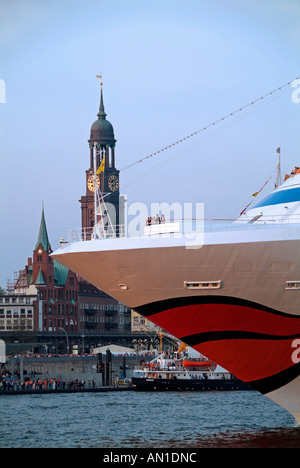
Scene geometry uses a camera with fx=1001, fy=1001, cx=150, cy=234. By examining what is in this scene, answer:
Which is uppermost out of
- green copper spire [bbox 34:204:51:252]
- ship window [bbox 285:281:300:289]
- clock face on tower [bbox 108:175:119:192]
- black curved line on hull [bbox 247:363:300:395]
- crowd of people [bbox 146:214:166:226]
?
clock face on tower [bbox 108:175:119:192]

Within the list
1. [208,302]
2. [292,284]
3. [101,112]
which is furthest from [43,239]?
[292,284]

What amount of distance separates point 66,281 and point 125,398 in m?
63.7

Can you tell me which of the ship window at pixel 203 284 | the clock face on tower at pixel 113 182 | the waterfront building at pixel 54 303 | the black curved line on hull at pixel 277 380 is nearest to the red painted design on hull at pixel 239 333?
the black curved line on hull at pixel 277 380

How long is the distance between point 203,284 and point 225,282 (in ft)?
1.98

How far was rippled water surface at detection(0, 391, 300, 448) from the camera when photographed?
102 ft

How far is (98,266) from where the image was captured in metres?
27.2

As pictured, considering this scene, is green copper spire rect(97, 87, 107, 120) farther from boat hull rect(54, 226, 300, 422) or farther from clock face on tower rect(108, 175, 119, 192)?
boat hull rect(54, 226, 300, 422)

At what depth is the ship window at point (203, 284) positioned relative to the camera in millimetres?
26688

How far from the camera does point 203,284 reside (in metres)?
26.8

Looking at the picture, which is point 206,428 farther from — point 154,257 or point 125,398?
point 125,398

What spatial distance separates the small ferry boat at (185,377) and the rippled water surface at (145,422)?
340 inches

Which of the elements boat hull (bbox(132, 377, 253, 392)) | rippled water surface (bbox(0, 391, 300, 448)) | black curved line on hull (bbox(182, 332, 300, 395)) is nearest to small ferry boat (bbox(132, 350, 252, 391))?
boat hull (bbox(132, 377, 253, 392))

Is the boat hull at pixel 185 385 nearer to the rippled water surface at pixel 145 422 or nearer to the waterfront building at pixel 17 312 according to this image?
the rippled water surface at pixel 145 422

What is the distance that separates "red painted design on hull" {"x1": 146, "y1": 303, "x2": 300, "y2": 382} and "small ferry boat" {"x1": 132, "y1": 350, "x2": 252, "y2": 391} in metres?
44.1
